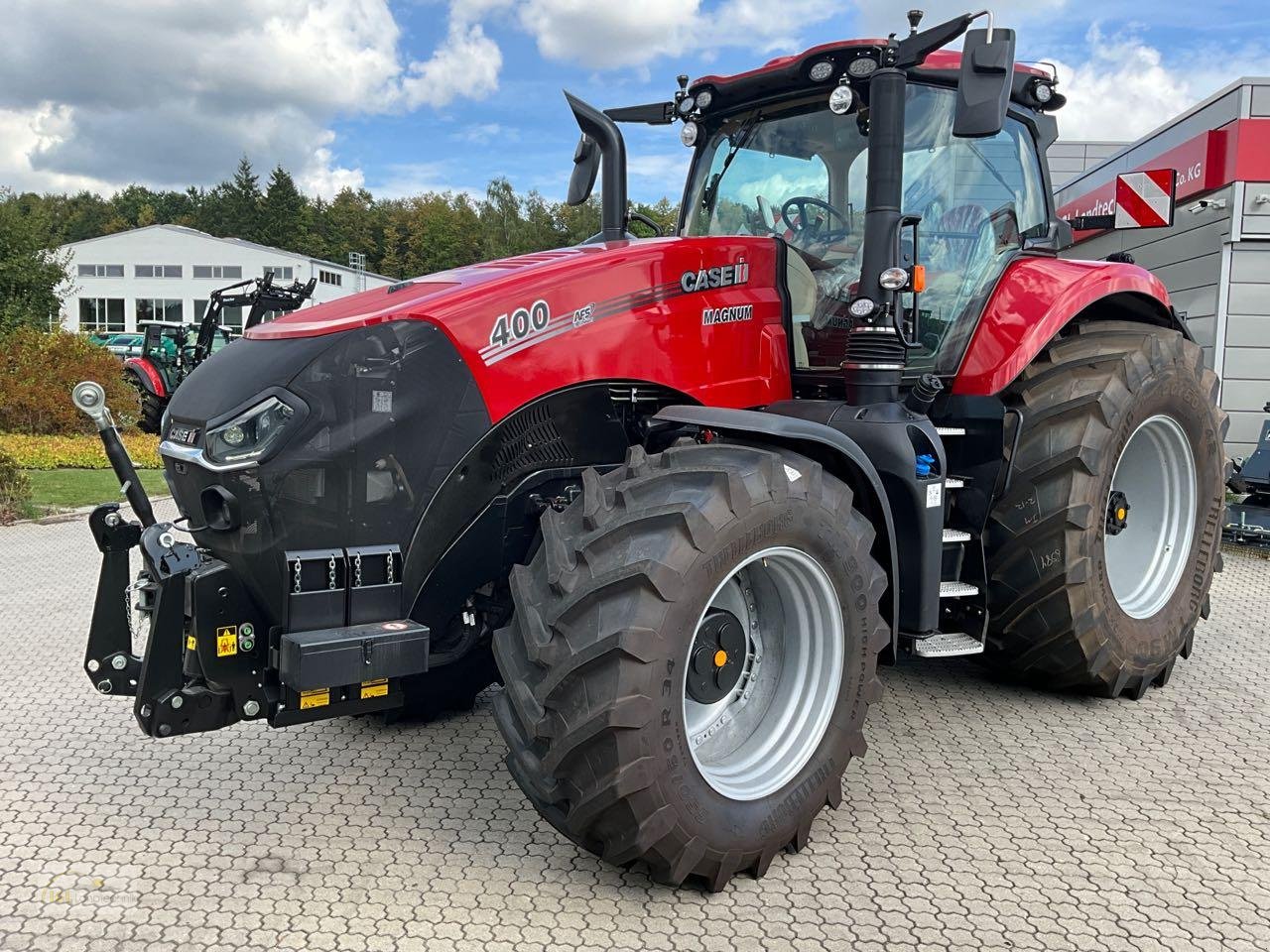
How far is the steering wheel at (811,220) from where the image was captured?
414 centimetres

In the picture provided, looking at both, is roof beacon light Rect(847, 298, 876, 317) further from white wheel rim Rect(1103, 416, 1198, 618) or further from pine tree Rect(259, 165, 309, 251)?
pine tree Rect(259, 165, 309, 251)

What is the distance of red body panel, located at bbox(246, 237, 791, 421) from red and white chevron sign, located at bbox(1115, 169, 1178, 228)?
3774 mm

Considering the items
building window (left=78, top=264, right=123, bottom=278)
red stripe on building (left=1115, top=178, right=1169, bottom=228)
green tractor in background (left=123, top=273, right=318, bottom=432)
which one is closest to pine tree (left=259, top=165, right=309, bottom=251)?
building window (left=78, top=264, right=123, bottom=278)

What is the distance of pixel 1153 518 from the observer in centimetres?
502

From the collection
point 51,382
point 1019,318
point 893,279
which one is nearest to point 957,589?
point 1019,318

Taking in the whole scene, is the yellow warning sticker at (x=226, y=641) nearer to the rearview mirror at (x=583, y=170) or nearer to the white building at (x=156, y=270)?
the rearview mirror at (x=583, y=170)

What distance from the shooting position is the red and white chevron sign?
6500mm

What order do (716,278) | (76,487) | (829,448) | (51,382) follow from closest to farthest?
(829,448) → (716,278) → (76,487) → (51,382)

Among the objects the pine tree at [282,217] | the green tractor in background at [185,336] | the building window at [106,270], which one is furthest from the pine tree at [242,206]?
the green tractor in background at [185,336]

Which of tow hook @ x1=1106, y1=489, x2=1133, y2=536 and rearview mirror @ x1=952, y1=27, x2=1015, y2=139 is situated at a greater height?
rearview mirror @ x1=952, y1=27, x2=1015, y2=139

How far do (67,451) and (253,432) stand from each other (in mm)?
12110

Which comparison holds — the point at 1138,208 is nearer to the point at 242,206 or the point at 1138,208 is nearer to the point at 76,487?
the point at 76,487

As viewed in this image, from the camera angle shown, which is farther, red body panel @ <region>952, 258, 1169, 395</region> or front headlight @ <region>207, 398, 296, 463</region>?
red body panel @ <region>952, 258, 1169, 395</region>

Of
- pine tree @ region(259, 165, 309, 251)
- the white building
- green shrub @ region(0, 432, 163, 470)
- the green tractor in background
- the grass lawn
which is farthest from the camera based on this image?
pine tree @ region(259, 165, 309, 251)
